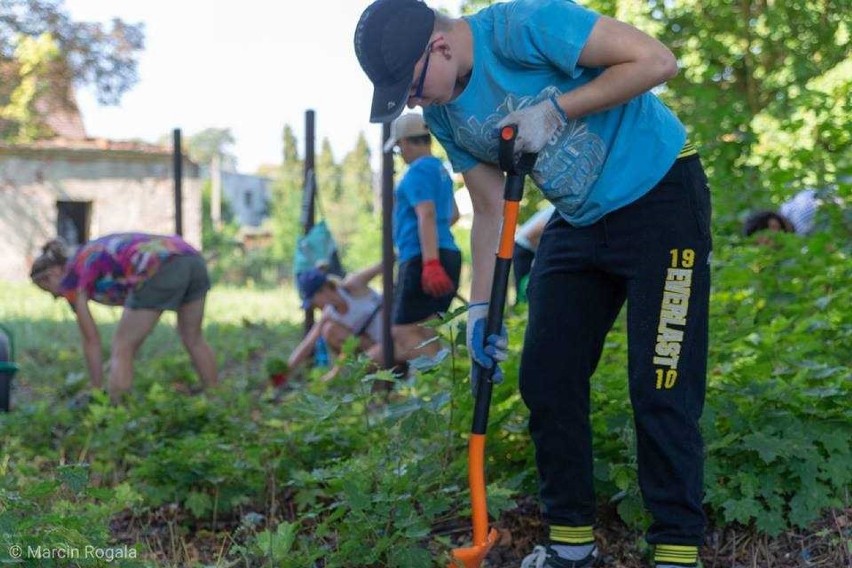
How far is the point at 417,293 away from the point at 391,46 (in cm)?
362

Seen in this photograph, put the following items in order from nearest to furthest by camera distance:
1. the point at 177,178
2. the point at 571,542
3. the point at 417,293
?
the point at 571,542 < the point at 417,293 < the point at 177,178

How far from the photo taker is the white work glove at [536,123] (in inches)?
97.2

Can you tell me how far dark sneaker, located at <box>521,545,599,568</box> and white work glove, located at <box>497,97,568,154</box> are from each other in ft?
3.78

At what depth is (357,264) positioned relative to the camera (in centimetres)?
2472

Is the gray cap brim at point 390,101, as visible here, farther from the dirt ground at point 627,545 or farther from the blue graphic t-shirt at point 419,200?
the blue graphic t-shirt at point 419,200

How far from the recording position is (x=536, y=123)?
2.47 m

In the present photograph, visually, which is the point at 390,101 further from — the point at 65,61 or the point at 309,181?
the point at 65,61

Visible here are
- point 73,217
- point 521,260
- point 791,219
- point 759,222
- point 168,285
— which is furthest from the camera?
point 73,217

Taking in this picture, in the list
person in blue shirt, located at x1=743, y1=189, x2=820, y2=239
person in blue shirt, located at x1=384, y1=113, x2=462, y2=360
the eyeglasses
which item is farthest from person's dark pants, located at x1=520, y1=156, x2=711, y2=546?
person in blue shirt, located at x1=743, y1=189, x2=820, y2=239

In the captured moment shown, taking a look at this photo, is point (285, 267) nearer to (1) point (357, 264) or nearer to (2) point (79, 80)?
(1) point (357, 264)

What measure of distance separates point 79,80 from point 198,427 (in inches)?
603

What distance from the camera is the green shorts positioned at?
6.17 meters

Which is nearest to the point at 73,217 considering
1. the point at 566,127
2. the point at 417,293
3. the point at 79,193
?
the point at 79,193

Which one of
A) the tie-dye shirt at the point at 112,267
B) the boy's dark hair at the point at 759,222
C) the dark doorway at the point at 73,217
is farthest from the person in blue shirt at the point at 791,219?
the dark doorway at the point at 73,217
